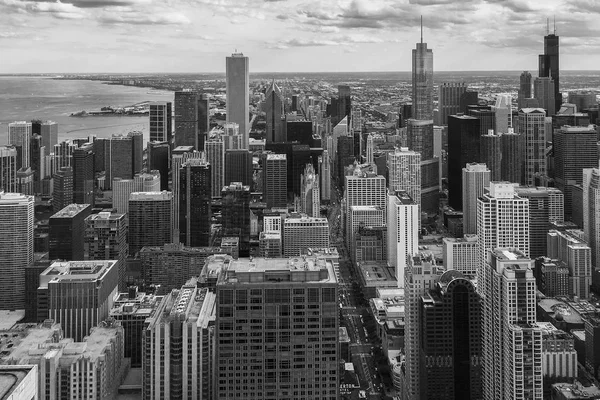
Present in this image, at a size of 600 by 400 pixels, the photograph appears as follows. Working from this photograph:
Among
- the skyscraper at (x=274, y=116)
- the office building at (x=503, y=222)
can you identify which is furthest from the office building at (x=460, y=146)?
the office building at (x=503, y=222)

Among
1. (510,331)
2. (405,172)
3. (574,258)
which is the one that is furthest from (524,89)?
(510,331)

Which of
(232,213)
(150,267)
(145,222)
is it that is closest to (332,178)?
(232,213)

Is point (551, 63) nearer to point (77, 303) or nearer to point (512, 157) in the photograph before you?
point (512, 157)

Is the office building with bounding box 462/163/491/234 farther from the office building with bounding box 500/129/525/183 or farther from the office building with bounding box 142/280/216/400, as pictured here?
the office building with bounding box 142/280/216/400

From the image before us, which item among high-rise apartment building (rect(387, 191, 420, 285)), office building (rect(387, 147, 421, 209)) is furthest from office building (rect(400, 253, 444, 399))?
office building (rect(387, 147, 421, 209))

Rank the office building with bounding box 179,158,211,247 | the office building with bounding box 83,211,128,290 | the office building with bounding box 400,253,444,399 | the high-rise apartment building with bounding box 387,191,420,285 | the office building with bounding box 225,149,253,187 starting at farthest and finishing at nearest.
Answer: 1. the office building with bounding box 225,149,253,187
2. the office building with bounding box 179,158,211,247
3. the high-rise apartment building with bounding box 387,191,420,285
4. the office building with bounding box 83,211,128,290
5. the office building with bounding box 400,253,444,399

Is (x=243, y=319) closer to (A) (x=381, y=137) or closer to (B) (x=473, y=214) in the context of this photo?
(B) (x=473, y=214)
